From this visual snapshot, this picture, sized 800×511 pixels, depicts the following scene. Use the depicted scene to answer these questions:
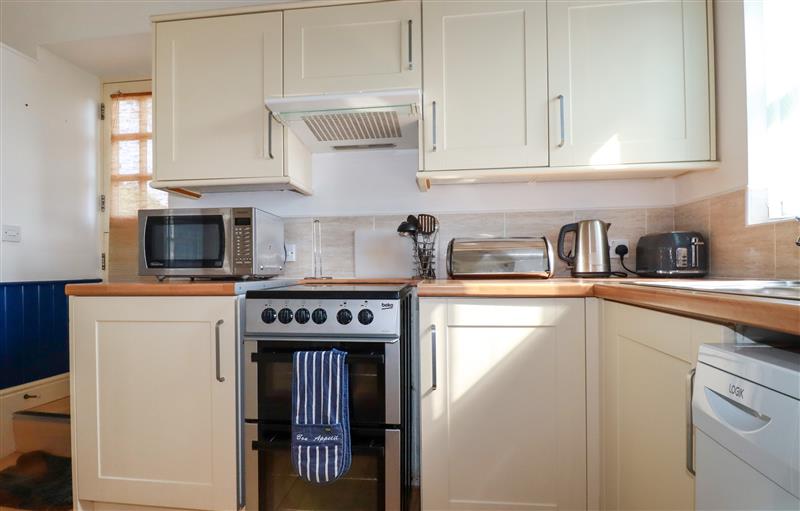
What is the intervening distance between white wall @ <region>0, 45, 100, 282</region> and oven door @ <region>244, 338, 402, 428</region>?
6.12 ft

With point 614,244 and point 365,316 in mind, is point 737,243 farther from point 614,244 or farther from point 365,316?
point 365,316

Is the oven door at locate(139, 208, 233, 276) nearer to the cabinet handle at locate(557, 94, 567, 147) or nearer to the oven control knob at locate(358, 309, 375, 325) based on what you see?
the oven control knob at locate(358, 309, 375, 325)

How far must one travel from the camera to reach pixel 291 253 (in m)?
2.10

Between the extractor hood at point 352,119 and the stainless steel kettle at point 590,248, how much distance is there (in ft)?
2.84

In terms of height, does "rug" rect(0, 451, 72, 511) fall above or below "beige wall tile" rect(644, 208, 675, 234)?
below

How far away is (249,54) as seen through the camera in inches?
69.0

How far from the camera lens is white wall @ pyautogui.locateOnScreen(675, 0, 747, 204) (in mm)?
1410

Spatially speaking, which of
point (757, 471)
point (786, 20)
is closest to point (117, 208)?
point (757, 471)

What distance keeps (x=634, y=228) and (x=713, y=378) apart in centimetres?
142

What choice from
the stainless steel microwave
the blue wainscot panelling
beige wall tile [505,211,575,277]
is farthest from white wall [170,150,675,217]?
the blue wainscot panelling

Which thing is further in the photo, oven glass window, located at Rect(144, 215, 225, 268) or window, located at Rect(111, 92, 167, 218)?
window, located at Rect(111, 92, 167, 218)

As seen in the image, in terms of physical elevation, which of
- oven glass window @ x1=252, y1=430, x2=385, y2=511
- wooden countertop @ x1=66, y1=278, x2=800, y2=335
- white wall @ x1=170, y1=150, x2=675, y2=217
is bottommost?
oven glass window @ x1=252, y1=430, x2=385, y2=511

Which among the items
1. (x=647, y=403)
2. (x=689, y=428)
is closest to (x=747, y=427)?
(x=689, y=428)

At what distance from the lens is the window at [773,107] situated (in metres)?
1.27
